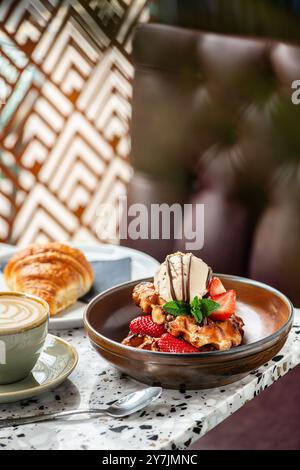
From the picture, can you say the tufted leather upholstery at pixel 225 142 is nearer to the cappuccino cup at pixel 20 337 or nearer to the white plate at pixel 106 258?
the white plate at pixel 106 258

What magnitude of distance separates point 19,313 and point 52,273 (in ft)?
0.85

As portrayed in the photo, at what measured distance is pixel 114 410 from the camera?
28.5 inches

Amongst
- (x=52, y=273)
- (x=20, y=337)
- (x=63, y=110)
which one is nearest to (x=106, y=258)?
(x=52, y=273)

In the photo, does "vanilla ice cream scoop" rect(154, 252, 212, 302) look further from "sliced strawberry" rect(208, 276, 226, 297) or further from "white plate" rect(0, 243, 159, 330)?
"white plate" rect(0, 243, 159, 330)

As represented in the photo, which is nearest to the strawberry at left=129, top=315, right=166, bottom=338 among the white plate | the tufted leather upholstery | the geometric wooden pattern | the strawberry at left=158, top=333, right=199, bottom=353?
the strawberry at left=158, top=333, right=199, bottom=353

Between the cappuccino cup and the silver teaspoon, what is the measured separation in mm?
Answer: 59

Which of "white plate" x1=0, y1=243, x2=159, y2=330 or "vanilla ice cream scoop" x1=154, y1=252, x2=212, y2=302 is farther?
"white plate" x1=0, y1=243, x2=159, y2=330

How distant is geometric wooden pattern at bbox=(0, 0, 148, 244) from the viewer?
192cm

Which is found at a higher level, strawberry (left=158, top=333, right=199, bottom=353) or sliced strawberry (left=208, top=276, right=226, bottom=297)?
sliced strawberry (left=208, top=276, right=226, bottom=297)

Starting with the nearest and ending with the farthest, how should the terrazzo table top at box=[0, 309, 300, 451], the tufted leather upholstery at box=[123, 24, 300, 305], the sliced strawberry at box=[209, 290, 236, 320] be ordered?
the terrazzo table top at box=[0, 309, 300, 451], the sliced strawberry at box=[209, 290, 236, 320], the tufted leather upholstery at box=[123, 24, 300, 305]

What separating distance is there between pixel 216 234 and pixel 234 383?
2.03ft

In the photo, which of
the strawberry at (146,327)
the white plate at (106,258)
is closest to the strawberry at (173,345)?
the strawberry at (146,327)

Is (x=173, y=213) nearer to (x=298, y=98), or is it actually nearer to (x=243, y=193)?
(x=243, y=193)

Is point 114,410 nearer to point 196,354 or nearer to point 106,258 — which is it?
point 196,354
